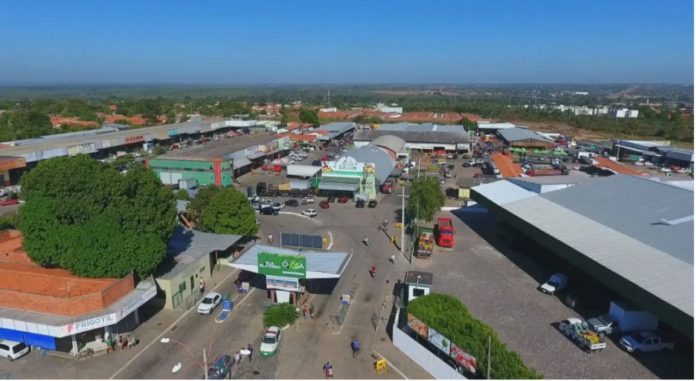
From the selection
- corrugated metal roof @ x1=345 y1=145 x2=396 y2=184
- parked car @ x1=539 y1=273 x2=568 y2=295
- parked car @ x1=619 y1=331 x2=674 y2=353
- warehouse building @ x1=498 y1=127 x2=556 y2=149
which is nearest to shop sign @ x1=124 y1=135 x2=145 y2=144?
corrugated metal roof @ x1=345 y1=145 x2=396 y2=184

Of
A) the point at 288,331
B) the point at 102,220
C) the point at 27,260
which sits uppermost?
the point at 102,220

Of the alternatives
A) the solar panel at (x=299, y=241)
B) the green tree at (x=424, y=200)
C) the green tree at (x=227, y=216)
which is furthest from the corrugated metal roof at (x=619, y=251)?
the green tree at (x=227, y=216)

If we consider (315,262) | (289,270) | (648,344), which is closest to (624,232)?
(648,344)

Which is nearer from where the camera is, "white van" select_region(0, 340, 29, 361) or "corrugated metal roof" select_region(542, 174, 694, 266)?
"white van" select_region(0, 340, 29, 361)

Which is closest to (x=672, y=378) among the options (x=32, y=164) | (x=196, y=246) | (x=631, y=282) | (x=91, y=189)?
(x=631, y=282)

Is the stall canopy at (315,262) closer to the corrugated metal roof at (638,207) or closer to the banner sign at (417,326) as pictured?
the banner sign at (417,326)

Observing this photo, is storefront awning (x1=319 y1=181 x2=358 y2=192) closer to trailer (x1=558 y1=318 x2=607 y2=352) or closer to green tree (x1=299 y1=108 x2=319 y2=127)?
trailer (x1=558 y1=318 x2=607 y2=352)

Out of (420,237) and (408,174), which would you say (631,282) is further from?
→ (408,174)
